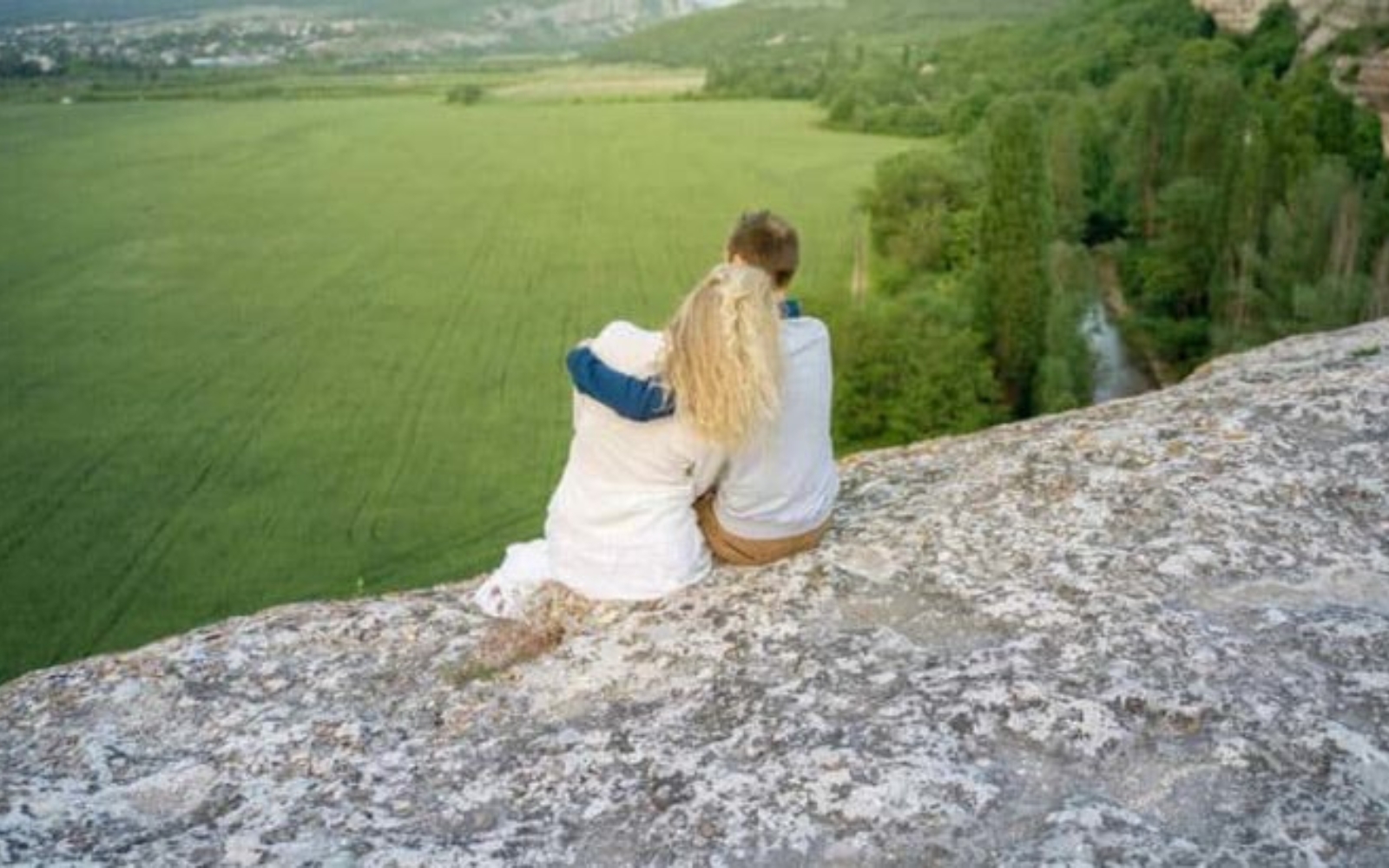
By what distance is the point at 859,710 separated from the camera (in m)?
5.95

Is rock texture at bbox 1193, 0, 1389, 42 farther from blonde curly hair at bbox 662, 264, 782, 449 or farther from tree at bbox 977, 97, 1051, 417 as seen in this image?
blonde curly hair at bbox 662, 264, 782, 449

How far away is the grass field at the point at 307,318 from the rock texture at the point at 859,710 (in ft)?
85.8

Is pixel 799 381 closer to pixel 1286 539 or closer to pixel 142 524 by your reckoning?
pixel 1286 539

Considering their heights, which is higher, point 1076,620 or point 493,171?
point 1076,620

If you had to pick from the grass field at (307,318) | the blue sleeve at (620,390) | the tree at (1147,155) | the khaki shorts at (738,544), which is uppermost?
the blue sleeve at (620,390)

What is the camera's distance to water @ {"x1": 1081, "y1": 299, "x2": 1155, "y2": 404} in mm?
43094

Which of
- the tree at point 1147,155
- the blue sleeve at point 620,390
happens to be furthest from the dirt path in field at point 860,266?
the blue sleeve at point 620,390

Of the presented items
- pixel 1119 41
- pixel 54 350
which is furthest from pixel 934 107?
pixel 54 350

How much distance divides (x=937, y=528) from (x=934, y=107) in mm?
101406

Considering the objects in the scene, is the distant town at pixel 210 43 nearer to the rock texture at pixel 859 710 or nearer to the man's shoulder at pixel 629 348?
the rock texture at pixel 859 710

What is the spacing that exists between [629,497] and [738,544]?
75cm

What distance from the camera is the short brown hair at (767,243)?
651 centimetres

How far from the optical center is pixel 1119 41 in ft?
332

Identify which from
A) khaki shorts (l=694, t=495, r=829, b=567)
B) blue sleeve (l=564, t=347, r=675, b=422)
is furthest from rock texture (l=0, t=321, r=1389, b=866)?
blue sleeve (l=564, t=347, r=675, b=422)
